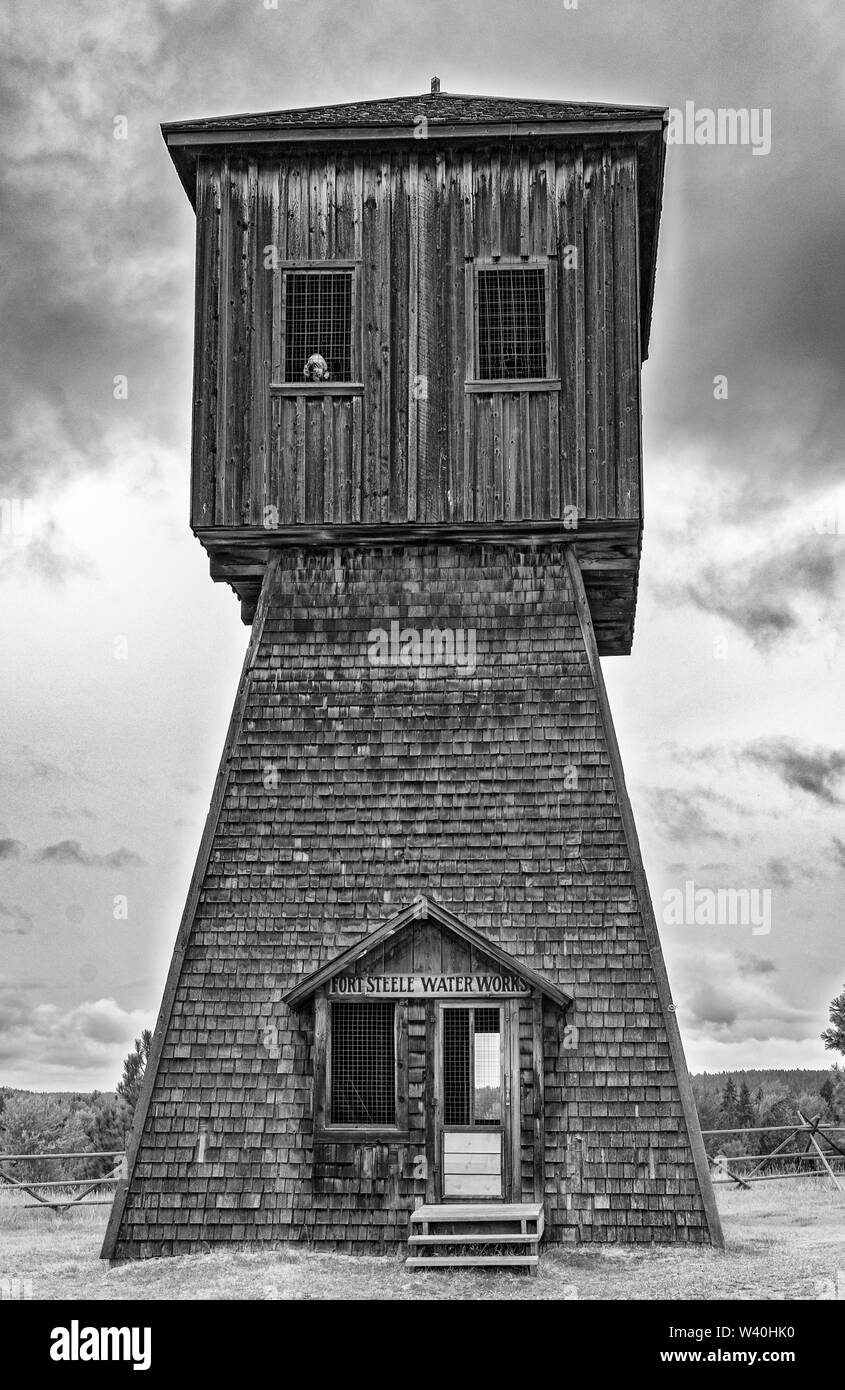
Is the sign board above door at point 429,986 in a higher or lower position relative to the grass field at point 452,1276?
higher

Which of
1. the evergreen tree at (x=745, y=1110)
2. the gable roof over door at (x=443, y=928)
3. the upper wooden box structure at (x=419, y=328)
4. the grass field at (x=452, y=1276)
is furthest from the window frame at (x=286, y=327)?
the evergreen tree at (x=745, y=1110)

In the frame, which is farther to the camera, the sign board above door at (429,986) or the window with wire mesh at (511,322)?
the window with wire mesh at (511,322)

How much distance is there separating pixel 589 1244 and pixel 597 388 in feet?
33.2

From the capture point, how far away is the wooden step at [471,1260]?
14.7 m

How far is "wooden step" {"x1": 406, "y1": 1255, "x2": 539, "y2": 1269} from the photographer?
14672 millimetres

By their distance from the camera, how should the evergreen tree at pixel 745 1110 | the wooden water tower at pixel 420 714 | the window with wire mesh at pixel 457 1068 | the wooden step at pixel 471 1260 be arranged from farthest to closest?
the evergreen tree at pixel 745 1110 < the window with wire mesh at pixel 457 1068 < the wooden water tower at pixel 420 714 < the wooden step at pixel 471 1260

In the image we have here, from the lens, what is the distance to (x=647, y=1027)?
54.0ft

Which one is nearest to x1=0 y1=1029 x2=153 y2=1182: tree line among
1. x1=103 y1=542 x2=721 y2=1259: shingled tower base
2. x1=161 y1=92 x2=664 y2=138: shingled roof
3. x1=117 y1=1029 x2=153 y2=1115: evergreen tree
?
x1=117 y1=1029 x2=153 y2=1115: evergreen tree

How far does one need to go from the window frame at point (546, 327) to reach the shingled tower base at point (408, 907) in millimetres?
2065

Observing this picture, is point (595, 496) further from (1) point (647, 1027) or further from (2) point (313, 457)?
(1) point (647, 1027)

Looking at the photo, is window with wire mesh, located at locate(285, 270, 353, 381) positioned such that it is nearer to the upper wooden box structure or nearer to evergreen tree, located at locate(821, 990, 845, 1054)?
the upper wooden box structure

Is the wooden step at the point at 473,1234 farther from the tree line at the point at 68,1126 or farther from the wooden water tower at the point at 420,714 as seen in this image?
the tree line at the point at 68,1126

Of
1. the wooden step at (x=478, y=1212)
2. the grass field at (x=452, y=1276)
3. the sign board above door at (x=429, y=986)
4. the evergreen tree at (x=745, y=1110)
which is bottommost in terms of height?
the grass field at (x=452, y=1276)
